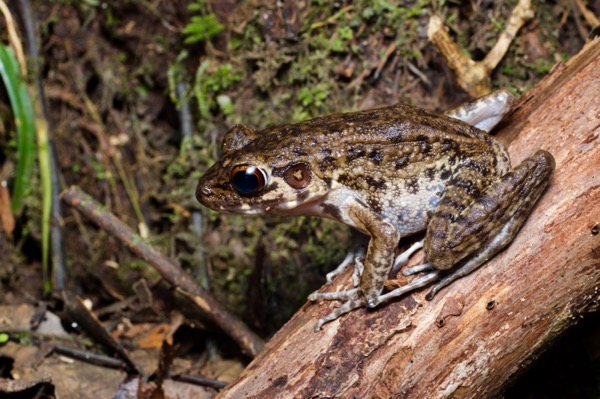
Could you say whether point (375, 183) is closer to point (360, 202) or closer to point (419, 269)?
point (360, 202)

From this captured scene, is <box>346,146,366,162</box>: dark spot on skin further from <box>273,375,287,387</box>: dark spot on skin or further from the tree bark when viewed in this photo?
<box>273,375,287,387</box>: dark spot on skin

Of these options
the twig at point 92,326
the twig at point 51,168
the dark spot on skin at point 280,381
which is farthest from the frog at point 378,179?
the twig at point 51,168

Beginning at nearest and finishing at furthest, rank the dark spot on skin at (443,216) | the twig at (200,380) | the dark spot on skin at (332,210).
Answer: the dark spot on skin at (443,216) < the dark spot on skin at (332,210) < the twig at (200,380)

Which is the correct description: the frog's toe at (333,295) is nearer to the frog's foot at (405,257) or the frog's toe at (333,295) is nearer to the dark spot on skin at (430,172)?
the frog's foot at (405,257)

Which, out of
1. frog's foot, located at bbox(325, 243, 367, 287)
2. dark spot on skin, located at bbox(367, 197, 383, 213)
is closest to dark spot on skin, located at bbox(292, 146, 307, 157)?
dark spot on skin, located at bbox(367, 197, 383, 213)

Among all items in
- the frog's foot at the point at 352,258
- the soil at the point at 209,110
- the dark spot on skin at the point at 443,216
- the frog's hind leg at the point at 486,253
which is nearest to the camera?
the frog's hind leg at the point at 486,253

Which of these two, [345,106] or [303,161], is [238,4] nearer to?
[345,106]

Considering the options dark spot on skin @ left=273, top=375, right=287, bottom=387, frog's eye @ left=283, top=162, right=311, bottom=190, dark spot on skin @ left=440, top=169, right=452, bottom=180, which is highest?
frog's eye @ left=283, top=162, right=311, bottom=190

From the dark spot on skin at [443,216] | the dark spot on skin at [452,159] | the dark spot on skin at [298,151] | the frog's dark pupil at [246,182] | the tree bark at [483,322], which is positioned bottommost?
the tree bark at [483,322]
